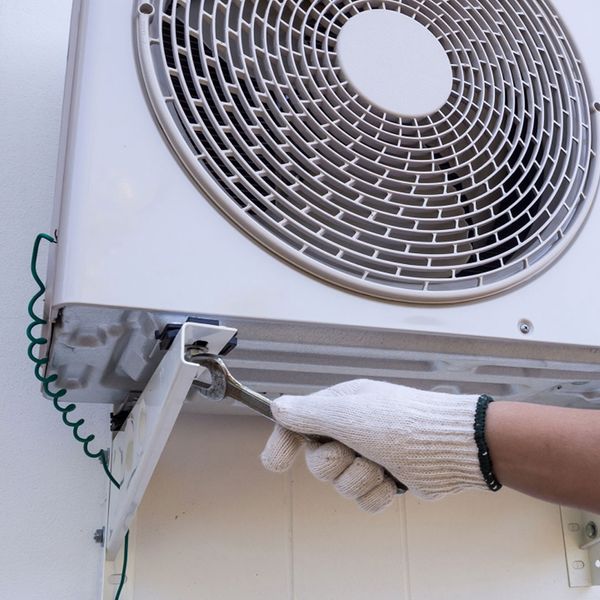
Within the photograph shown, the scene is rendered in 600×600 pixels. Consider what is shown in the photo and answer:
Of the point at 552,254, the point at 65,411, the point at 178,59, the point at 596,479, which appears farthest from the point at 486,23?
the point at 65,411

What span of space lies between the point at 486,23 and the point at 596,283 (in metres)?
0.36

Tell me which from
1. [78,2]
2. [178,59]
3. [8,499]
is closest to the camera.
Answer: [178,59]

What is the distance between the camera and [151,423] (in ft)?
2.68

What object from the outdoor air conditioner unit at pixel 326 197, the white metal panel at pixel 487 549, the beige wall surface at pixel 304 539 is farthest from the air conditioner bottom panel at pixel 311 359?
the white metal panel at pixel 487 549

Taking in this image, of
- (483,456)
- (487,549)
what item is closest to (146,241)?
(483,456)

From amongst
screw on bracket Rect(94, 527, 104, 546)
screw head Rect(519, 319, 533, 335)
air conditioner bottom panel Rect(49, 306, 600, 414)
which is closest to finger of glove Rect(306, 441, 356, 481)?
air conditioner bottom panel Rect(49, 306, 600, 414)

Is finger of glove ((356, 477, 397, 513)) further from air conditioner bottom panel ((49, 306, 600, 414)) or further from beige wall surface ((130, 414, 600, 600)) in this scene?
beige wall surface ((130, 414, 600, 600))

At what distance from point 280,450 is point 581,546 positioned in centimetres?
68

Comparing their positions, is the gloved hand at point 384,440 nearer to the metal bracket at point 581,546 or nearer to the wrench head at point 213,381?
the wrench head at point 213,381

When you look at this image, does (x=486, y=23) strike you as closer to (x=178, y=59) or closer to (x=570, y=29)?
(x=570, y=29)

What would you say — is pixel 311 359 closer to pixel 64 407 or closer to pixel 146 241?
pixel 146 241

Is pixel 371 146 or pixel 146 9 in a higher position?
pixel 146 9

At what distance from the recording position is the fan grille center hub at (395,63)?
0.93m

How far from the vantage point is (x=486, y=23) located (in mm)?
1038
